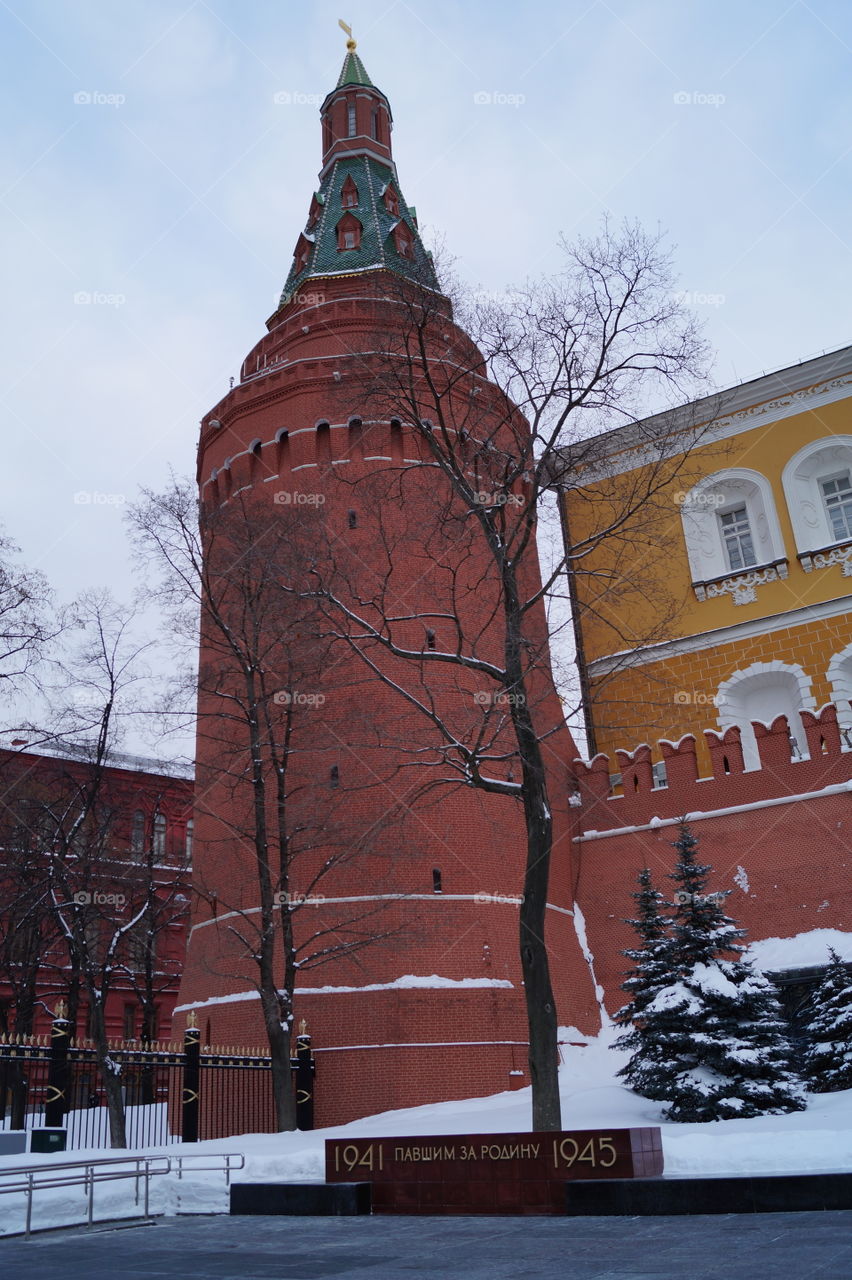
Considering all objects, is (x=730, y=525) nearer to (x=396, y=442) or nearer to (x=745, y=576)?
(x=745, y=576)

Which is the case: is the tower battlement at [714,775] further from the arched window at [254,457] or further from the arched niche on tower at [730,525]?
the arched window at [254,457]

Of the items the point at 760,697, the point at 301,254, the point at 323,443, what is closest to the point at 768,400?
the point at 760,697

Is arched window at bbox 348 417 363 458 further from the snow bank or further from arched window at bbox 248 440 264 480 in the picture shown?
the snow bank

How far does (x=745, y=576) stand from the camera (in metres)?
23.5

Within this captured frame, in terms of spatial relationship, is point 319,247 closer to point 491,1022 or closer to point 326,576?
point 326,576

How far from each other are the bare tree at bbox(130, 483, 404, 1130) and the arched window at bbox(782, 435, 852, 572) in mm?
9981

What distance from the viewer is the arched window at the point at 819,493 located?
2312cm

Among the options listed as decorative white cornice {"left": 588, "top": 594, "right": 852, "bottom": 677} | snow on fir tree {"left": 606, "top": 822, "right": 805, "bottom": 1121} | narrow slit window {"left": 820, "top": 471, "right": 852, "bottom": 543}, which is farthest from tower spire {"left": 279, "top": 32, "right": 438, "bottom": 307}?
snow on fir tree {"left": 606, "top": 822, "right": 805, "bottom": 1121}

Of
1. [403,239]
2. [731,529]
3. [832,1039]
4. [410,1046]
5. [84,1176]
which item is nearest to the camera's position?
[84,1176]

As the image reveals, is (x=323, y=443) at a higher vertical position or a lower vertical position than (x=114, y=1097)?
higher

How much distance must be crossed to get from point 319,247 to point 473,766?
17.0 metres

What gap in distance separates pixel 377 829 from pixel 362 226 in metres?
14.8

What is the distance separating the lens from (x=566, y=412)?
45.2 feet

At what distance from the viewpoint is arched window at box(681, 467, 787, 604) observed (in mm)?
23688
